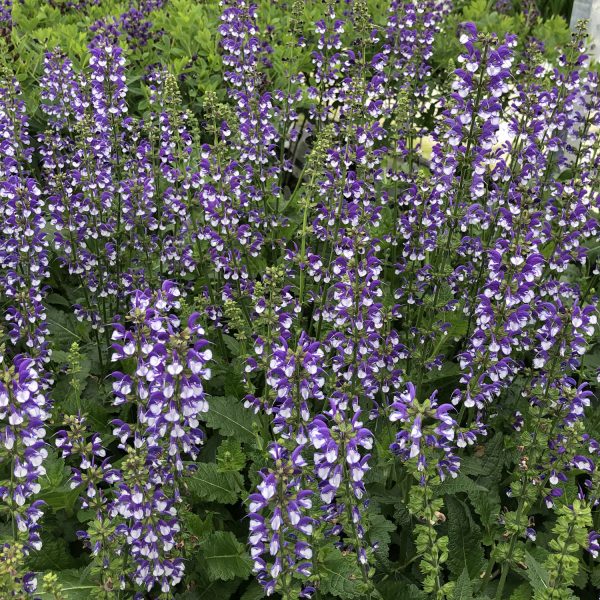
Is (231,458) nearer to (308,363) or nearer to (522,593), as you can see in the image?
(308,363)

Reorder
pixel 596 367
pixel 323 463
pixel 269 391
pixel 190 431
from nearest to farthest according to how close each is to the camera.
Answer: pixel 323 463
pixel 190 431
pixel 269 391
pixel 596 367

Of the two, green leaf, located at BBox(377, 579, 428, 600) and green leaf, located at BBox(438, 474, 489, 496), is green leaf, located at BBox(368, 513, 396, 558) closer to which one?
green leaf, located at BBox(377, 579, 428, 600)

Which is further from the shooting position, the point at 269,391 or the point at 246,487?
the point at 246,487

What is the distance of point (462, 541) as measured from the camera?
423 centimetres

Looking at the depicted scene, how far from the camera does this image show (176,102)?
5.06 metres

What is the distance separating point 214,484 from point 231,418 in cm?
51

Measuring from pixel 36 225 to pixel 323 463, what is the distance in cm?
296

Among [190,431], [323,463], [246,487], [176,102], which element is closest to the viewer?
[323,463]

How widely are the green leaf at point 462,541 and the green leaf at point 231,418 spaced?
1.31 m

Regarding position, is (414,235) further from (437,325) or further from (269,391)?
(269,391)

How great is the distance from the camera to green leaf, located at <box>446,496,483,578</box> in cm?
415

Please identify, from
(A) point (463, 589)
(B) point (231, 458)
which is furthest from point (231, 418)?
(A) point (463, 589)

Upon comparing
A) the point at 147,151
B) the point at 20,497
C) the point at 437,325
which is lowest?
the point at 20,497

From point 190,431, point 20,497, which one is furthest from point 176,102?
→ point 20,497
